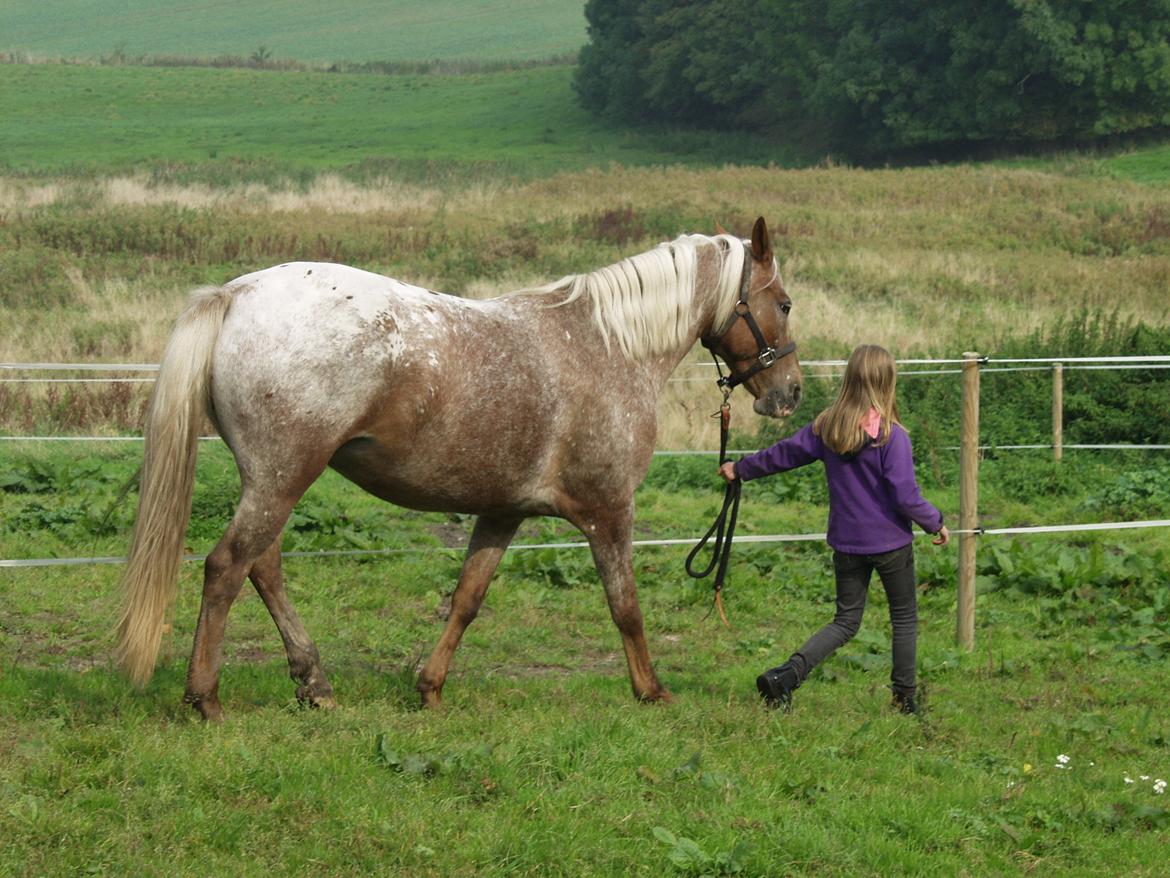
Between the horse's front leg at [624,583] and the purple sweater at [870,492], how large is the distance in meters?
0.75

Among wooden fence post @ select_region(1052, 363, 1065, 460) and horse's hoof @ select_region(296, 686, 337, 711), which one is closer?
horse's hoof @ select_region(296, 686, 337, 711)

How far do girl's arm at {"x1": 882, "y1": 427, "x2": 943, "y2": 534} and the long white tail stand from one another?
2.95 metres

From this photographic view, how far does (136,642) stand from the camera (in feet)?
17.8

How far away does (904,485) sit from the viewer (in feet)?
19.4

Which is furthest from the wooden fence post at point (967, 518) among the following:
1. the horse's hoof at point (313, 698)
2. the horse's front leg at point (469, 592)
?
the horse's hoof at point (313, 698)

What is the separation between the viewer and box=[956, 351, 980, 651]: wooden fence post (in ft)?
25.5

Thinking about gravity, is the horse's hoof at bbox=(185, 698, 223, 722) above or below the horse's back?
below

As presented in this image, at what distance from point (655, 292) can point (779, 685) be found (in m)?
1.94

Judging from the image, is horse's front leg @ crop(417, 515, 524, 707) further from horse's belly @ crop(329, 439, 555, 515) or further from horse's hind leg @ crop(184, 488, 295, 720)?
horse's hind leg @ crop(184, 488, 295, 720)

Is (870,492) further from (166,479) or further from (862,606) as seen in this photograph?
(166,479)

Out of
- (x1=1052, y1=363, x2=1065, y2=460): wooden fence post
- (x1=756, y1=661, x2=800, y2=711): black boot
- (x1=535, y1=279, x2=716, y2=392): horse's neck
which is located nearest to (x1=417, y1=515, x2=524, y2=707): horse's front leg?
(x1=535, y1=279, x2=716, y2=392): horse's neck

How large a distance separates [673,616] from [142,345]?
9.56 meters

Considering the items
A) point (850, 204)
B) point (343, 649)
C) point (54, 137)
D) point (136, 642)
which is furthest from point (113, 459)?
point (54, 137)

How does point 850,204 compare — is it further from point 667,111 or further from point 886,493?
point 667,111
